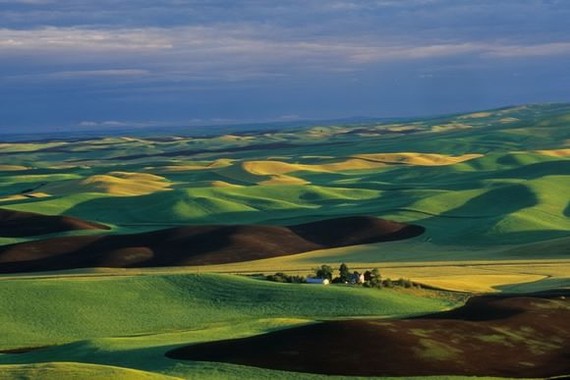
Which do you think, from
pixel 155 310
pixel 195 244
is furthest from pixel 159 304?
pixel 195 244

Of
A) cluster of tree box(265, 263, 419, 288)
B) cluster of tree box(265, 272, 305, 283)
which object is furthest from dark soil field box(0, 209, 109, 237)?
cluster of tree box(265, 272, 305, 283)

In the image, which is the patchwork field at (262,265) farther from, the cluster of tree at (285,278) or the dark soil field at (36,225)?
the cluster of tree at (285,278)

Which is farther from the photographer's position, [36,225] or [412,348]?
[36,225]

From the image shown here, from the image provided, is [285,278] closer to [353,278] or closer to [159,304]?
[353,278]

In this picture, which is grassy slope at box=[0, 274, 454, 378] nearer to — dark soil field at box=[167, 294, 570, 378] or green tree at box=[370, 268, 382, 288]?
green tree at box=[370, 268, 382, 288]

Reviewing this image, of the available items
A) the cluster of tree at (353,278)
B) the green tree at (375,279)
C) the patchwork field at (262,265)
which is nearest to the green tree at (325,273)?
the cluster of tree at (353,278)

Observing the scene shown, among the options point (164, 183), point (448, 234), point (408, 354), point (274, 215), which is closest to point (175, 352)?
point (408, 354)

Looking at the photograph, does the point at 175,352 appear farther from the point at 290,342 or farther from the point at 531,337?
the point at 531,337
